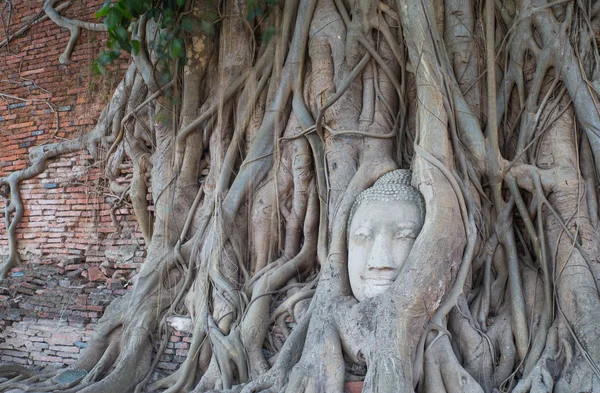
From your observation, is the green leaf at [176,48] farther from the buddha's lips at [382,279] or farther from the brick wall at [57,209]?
the buddha's lips at [382,279]

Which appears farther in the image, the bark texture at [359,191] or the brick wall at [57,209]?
the brick wall at [57,209]

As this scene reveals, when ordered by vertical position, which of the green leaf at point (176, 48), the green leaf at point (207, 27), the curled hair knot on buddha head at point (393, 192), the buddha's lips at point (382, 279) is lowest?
the buddha's lips at point (382, 279)

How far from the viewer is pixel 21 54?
19.6 feet

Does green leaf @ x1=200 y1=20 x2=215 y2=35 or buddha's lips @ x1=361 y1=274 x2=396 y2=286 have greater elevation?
green leaf @ x1=200 y1=20 x2=215 y2=35

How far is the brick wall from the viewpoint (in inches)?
184

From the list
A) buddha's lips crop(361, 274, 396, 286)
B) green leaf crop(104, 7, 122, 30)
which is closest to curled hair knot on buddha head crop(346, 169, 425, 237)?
buddha's lips crop(361, 274, 396, 286)

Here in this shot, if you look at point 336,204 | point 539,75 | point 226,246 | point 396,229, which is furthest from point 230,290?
point 539,75

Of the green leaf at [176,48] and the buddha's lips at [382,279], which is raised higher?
the green leaf at [176,48]

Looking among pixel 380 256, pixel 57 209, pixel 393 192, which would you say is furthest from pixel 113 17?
pixel 57 209

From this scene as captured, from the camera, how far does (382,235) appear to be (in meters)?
3.05

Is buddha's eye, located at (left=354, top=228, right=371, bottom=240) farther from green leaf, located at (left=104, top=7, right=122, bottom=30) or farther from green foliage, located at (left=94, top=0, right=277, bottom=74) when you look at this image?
green leaf, located at (left=104, top=7, right=122, bottom=30)

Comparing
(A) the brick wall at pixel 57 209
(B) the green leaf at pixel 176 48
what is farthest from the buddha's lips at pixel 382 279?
(A) the brick wall at pixel 57 209

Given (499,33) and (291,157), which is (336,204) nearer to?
(291,157)

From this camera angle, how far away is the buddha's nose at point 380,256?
2.98 meters
